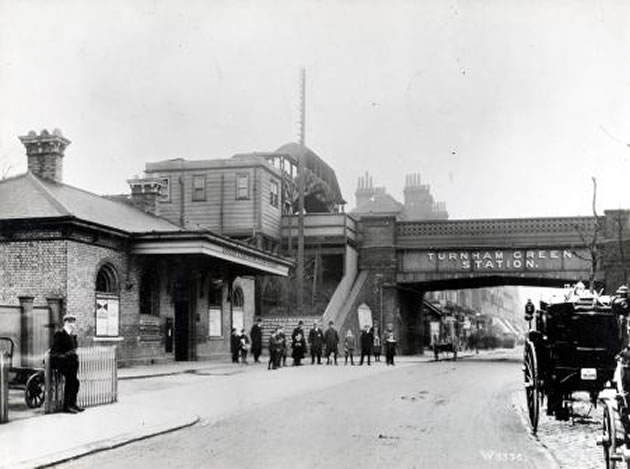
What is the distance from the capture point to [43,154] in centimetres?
2527

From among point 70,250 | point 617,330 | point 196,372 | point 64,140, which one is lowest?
point 196,372

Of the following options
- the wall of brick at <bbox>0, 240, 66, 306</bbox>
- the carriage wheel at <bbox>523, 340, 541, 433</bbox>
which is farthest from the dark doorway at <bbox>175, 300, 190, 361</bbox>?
the carriage wheel at <bbox>523, 340, 541, 433</bbox>

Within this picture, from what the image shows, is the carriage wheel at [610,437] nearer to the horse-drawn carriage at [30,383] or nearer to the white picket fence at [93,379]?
the white picket fence at [93,379]

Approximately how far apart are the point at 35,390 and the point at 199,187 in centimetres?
2865

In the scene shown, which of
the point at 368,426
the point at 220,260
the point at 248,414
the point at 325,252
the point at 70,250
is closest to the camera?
the point at 368,426

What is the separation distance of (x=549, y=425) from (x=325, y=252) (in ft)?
95.8

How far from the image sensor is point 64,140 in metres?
25.3

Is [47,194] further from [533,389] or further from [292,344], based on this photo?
[533,389]

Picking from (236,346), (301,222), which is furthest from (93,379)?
(301,222)

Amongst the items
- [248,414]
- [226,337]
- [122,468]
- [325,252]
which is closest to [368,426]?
[248,414]

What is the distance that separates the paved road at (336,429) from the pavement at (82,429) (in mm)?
263

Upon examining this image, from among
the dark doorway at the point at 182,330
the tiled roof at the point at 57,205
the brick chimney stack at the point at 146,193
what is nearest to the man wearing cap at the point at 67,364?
the tiled roof at the point at 57,205

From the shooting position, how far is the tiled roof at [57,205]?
70.9ft

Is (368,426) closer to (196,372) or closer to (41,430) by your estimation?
(41,430)
